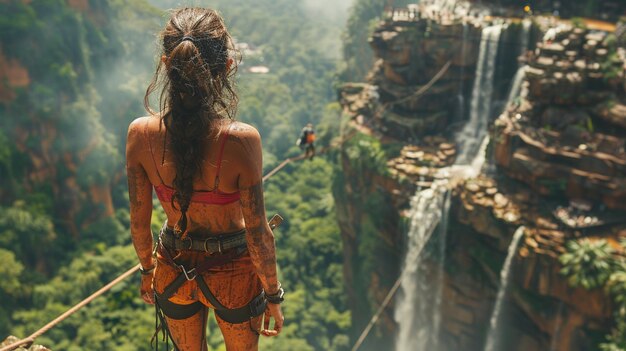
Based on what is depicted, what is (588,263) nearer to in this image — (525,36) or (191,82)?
(525,36)

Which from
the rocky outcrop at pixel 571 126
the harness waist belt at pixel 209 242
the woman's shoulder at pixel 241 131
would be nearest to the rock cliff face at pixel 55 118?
the rocky outcrop at pixel 571 126

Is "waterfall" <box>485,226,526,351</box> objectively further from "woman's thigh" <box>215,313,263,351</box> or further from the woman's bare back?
the woman's bare back

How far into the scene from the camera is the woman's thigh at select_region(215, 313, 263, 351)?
9.57ft

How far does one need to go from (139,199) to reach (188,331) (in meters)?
0.79

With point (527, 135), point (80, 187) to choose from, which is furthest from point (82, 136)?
point (527, 135)

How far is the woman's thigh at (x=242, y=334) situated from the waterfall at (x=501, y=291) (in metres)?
12.9

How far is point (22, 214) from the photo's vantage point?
24.9 meters

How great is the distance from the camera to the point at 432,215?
57.9 ft

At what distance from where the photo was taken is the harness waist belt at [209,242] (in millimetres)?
2725

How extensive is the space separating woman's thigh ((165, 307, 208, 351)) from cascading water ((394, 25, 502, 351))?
49.2 ft

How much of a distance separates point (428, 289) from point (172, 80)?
18067mm

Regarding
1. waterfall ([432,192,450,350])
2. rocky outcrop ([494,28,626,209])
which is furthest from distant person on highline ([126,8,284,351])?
waterfall ([432,192,450,350])

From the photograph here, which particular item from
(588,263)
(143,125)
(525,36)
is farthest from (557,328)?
(143,125)

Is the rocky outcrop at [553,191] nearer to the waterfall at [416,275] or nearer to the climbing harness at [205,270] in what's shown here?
the waterfall at [416,275]
